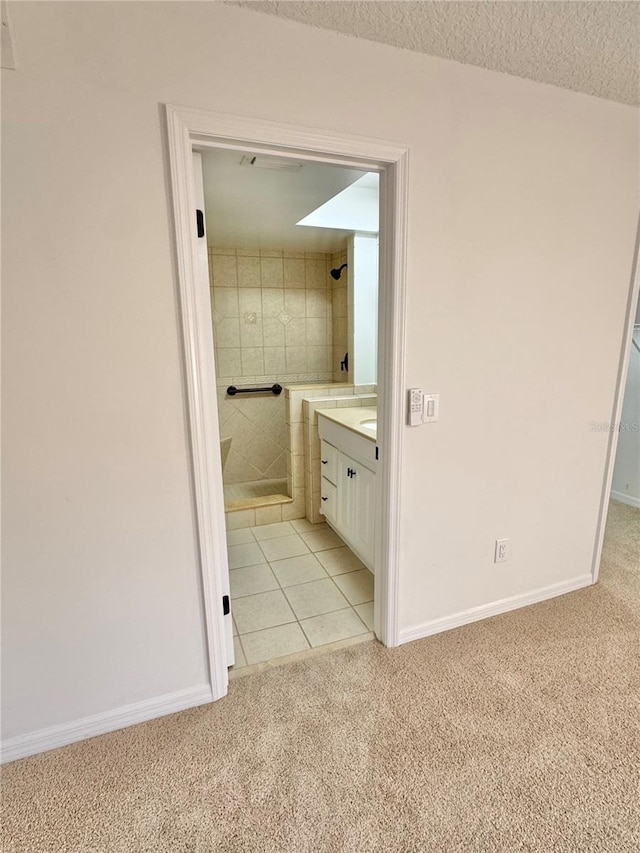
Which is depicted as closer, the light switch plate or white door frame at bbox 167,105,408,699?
white door frame at bbox 167,105,408,699

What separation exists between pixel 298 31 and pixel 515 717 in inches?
96.4

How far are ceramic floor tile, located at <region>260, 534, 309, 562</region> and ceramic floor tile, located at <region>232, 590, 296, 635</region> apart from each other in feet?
1.27

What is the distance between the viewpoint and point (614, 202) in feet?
→ 6.10

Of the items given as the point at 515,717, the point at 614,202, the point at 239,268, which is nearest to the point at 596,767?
the point at 515,717

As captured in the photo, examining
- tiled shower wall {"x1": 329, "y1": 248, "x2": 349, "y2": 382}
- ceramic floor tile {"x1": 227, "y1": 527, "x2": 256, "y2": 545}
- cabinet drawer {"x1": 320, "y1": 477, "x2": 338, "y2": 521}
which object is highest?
tiled shower wall {"x1": 329, "y1": 248, "x2": 349, "y2": 382}

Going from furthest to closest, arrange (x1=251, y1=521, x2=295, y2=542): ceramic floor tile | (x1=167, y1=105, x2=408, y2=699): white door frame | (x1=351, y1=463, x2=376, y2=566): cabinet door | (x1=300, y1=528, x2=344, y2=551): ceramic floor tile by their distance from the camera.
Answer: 1. (x1=251, y1=521, x2=295, y2=542): ceramic floor tile
2. (x1=300, y1=528, x2=344, y2=551): ceramic floor tile
3. (x1=351, y1=463, x2=376, y2=566): cabinet door
4. (x1=167, y1=105, x2=408, y2=699): white door frame

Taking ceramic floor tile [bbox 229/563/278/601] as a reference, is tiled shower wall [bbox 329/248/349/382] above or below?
above

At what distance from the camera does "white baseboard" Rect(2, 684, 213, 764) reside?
4.61ft

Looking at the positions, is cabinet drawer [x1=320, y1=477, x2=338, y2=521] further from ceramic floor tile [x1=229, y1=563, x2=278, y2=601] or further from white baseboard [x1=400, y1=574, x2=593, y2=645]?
white baseboard [x1=400, y1=574, x2=593, y2=645]

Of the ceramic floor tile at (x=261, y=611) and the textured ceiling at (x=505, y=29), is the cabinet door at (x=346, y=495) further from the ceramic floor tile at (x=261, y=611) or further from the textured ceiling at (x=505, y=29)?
the textured ceiling at (x=505, y=29)

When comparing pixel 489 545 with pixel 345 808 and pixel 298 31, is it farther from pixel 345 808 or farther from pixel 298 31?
pixel 298 31

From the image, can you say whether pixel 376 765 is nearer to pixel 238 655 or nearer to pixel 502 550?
pixel 238 655

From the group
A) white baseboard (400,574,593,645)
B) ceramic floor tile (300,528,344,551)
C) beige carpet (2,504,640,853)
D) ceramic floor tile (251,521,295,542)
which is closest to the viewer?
beige carpet (2,504,640,853)

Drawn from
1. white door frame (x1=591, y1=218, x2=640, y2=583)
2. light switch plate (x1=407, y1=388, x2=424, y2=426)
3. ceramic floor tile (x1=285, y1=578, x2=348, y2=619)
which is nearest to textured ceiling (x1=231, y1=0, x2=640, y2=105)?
white door frame (x1=591, y1=218, x2=640, y2=583)
